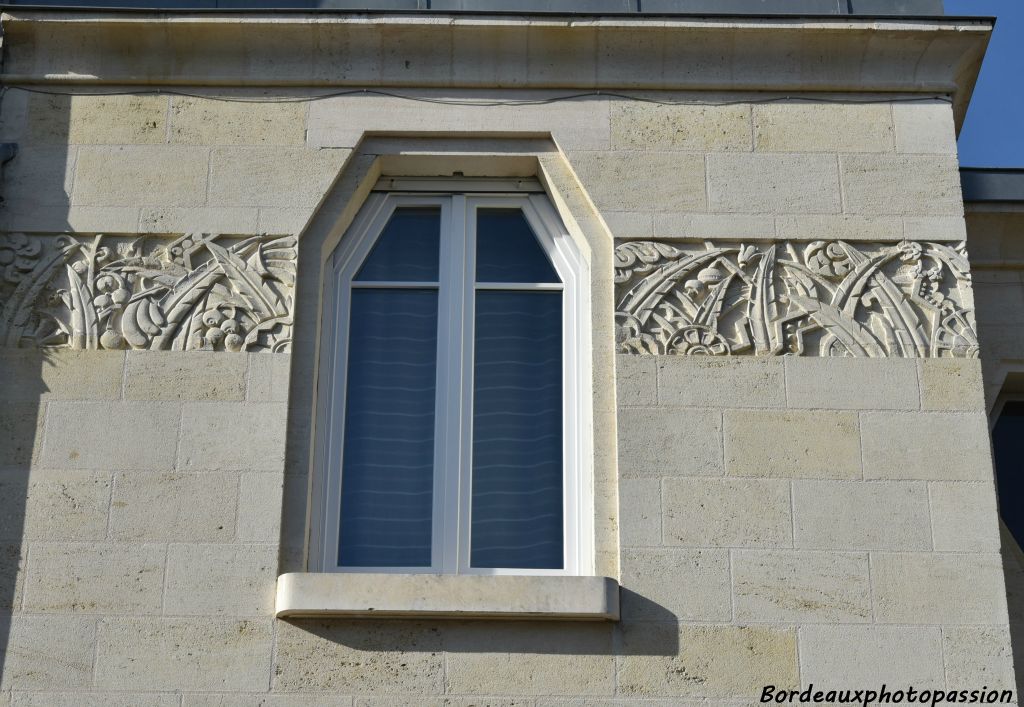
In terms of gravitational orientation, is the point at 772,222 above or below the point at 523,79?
below

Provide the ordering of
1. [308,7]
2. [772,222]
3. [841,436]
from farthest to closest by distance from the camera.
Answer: [308,7], [772,222], [841,436]

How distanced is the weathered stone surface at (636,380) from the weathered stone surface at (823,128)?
153 cm

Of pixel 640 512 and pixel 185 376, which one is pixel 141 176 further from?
pixel 640 512

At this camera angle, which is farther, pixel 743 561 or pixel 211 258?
pixel 211 258

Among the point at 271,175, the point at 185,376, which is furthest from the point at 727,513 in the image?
the point at 271,175

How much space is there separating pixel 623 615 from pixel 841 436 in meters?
1.53

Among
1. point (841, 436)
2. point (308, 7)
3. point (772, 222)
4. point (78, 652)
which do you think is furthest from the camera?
point (308, 7)

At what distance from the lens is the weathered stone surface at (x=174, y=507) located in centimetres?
755

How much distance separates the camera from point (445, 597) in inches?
287

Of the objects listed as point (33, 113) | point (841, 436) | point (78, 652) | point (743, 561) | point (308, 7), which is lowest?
point (78, 652)

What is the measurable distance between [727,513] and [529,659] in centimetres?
128

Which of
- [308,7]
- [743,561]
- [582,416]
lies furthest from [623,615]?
[308,7]

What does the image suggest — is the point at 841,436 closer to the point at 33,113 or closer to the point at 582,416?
the point at 582,416

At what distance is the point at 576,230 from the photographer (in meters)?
8.43
